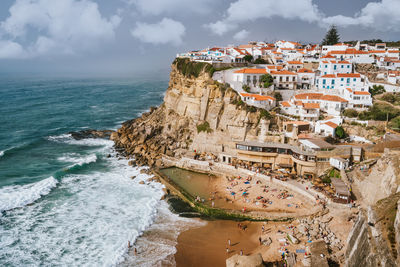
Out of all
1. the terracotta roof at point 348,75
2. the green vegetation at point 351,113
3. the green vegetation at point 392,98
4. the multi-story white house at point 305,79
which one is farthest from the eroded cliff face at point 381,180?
the multi-story white house at point 305,79

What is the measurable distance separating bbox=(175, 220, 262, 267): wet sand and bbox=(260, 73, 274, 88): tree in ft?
82.0

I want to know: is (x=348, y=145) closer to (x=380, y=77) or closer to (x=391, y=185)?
(x=391, y=185)

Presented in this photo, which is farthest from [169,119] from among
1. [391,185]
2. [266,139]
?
[391,185]

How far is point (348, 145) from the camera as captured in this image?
30219mm

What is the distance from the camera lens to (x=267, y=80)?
43094 millimetres

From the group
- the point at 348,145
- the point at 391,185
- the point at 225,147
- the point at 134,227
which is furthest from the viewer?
the point at 225,147

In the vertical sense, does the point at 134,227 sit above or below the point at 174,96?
below

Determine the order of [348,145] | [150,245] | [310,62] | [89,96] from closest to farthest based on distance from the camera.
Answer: [150,245]
[348,145]
[310,62]
[89,96]

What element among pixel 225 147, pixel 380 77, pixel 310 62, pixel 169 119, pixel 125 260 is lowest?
pixel 125 260

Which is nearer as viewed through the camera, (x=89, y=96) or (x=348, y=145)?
(x=348, y=145)

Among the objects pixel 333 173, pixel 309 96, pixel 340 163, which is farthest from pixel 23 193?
pixel 309 96

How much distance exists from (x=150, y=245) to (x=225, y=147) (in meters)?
18.6

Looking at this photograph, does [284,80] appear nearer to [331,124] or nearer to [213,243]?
[331,124]

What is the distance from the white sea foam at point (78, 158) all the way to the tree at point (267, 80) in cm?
2899
